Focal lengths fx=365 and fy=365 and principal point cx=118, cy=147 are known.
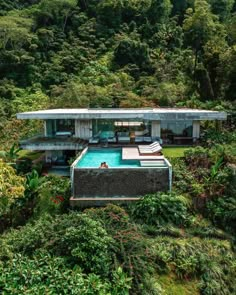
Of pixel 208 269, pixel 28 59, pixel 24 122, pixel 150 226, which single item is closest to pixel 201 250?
pixel 208 269

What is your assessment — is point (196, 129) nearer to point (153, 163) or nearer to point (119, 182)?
point (153, 163)

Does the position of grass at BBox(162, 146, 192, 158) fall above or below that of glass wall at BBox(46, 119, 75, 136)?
below

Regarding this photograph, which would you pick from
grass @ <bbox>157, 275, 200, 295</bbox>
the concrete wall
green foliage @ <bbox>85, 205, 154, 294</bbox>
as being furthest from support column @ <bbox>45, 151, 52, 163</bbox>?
grass @ <bbox>157, 275, 200, 295</bbox>

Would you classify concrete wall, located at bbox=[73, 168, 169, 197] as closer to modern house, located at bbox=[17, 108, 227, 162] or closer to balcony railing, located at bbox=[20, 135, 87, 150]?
balcony railing, located at bbox=[20, 135, 87, 150]

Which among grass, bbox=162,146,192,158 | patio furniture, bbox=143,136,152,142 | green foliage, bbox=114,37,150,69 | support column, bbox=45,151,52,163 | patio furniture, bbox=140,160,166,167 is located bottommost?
support column, bbox=45,151,52,163

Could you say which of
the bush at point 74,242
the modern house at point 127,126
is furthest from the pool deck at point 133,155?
the bush at point 74,242

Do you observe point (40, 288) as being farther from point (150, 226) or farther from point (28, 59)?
point (28, 59)
